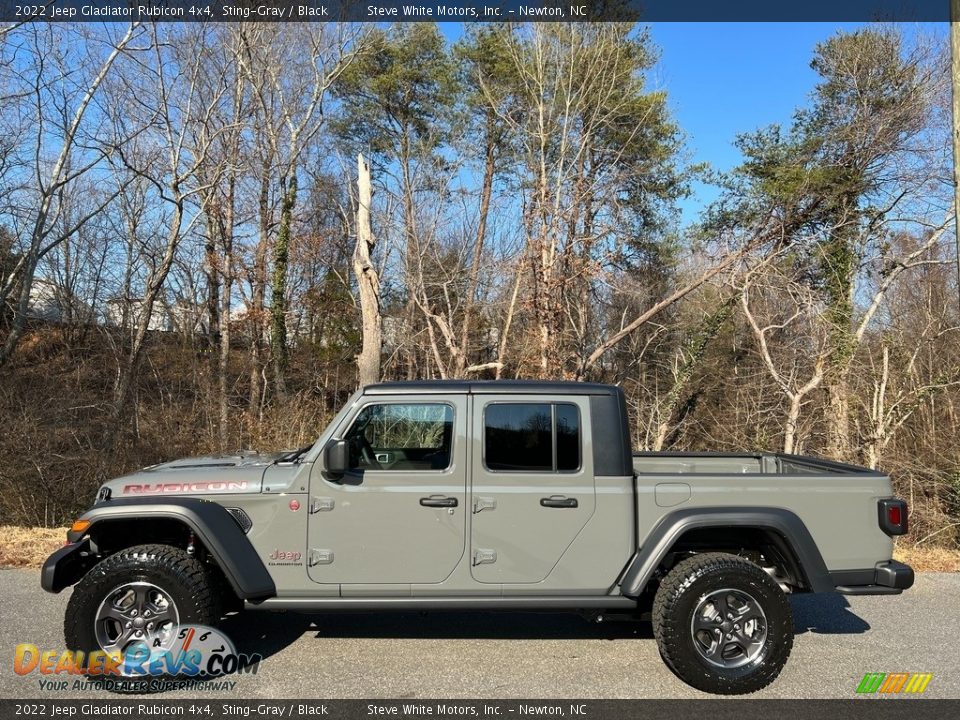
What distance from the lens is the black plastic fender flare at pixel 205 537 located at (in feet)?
13.9

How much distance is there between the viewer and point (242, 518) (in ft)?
14.5

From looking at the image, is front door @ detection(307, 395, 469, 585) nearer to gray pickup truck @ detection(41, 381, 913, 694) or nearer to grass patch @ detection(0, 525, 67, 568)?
gray pickup truck @ detection(41, 381, 913, 694)

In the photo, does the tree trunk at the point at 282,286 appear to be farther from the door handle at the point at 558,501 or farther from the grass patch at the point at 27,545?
the door handle at the point at 558,501

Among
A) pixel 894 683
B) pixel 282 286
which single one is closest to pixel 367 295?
pixel 282 286

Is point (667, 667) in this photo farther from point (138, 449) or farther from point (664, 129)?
point (664, 129)

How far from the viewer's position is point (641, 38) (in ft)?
59.5

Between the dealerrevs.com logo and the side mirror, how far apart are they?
119cm

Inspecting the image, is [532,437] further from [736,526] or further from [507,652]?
[507,652]

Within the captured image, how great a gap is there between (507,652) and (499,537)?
36.5 inches

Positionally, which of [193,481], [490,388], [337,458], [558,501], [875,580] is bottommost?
[875,580]

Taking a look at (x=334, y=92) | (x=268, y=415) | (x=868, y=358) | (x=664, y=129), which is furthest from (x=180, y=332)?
(x=868, y=358)

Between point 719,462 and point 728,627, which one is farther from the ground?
point 719,462

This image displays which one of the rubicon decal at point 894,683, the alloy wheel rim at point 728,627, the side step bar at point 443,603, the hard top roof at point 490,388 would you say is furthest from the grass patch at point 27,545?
the rubicon decal at point 894,683

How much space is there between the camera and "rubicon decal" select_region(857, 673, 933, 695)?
429 cm
